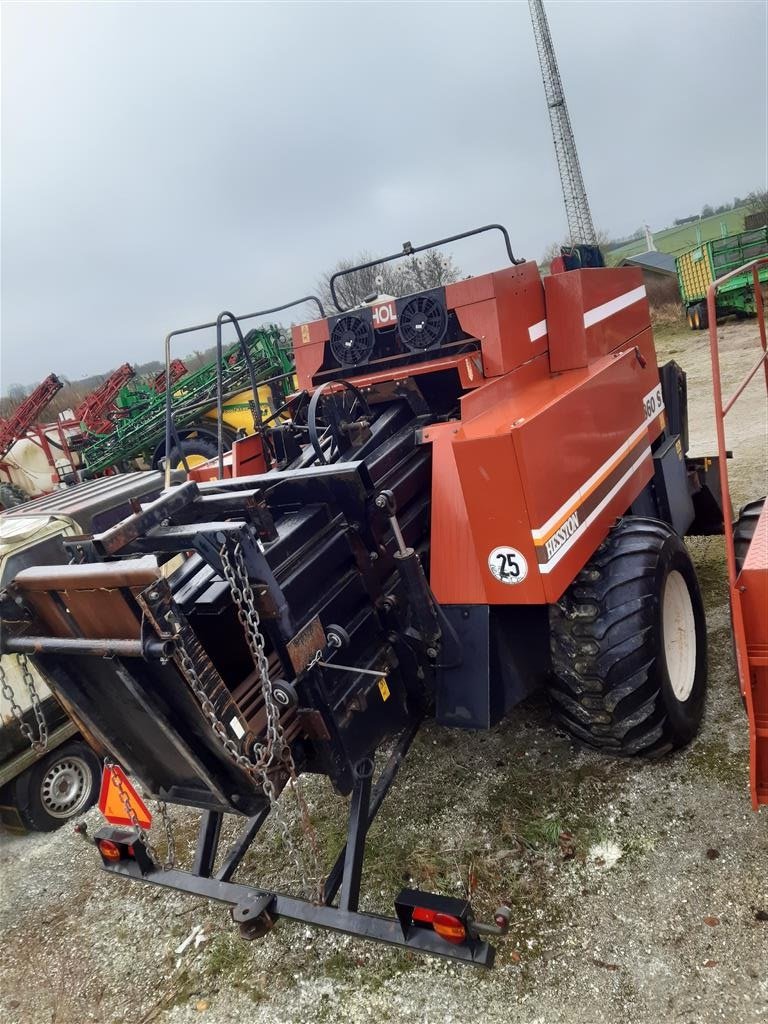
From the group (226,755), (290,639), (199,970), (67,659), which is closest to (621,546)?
(290,639)

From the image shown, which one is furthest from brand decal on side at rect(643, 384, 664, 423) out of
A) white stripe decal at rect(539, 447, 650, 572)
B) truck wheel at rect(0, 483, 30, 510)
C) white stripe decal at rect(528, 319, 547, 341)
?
truck wheel at rect(0, 483, 30, 510)

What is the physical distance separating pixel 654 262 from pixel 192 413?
19.5 meters

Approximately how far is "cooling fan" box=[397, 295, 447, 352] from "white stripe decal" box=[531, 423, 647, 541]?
1.06 meters

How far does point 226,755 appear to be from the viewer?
2172 millimetres

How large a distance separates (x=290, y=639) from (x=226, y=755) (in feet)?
1.37

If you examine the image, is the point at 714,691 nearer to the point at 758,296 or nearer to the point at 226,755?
the point at 758,296

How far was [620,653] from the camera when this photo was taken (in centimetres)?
282

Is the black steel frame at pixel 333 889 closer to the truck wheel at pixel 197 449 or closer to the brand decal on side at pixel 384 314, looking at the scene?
the brand decal on side at pixel 384 314

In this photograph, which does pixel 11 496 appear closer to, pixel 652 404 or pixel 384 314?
pixel 384 314

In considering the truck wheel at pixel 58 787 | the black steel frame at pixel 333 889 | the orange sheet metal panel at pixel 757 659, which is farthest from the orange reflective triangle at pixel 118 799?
the orange sheet metal panel at pixel 757 659

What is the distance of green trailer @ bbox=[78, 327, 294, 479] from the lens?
1193cm

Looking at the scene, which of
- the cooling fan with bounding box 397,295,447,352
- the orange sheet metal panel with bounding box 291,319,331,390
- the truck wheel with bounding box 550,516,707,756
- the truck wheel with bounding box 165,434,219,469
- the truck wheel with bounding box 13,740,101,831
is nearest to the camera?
the truck wheel with bounding box 550,516,707,756

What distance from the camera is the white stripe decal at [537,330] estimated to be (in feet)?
12.0

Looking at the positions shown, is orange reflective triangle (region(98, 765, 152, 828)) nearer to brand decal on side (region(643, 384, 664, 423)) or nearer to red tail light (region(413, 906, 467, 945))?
red tail light (region(413, 906, 467, 945))
